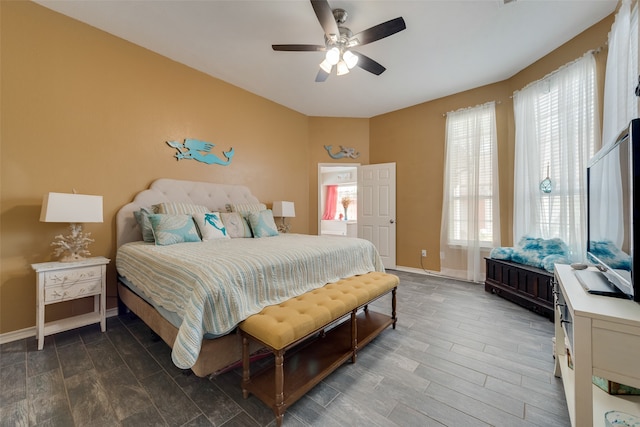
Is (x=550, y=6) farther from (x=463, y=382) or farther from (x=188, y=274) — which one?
(x=188, y=274)

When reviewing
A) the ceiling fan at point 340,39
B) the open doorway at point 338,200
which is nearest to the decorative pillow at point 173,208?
the ceiling fan at point 340,39

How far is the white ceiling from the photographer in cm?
229

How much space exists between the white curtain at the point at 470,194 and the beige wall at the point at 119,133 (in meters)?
0.14

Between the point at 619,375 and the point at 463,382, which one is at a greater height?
the point at 619,375

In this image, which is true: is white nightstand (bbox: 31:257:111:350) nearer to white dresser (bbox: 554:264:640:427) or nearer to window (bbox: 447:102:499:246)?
white dresser (bbox: 554:264:640:427)

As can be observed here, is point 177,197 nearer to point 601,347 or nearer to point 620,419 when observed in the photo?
point 601,347

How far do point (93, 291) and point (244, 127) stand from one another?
2.83 meters

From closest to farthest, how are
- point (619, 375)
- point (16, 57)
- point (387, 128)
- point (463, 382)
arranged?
point (619, 375) → point (463, 382) → point (16, 57) → point (387, 128)

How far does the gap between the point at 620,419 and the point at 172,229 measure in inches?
126

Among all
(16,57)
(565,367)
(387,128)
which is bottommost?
(565,367)

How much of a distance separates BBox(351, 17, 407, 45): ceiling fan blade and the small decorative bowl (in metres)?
2.59

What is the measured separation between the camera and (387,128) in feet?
15.9

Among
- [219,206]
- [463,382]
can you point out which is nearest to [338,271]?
[463,382]

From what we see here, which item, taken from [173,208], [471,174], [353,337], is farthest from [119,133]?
[471,174]
